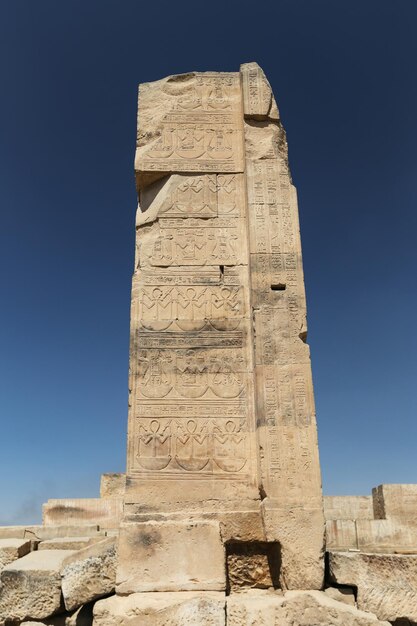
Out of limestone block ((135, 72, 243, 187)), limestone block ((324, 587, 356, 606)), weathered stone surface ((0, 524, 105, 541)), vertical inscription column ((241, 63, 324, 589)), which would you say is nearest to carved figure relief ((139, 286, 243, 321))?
vertical inscription column ((241, 63, 324, 589))

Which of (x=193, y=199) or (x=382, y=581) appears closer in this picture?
(x=382, y=581)

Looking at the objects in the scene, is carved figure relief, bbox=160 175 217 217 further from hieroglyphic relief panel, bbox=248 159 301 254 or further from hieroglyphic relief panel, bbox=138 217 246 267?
hieroglyphic relief panel, bbox=248 159 301 254

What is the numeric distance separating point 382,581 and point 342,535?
4633 mm

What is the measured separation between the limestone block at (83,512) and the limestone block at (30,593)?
577cm

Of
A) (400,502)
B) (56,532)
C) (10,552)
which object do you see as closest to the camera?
(10,552)

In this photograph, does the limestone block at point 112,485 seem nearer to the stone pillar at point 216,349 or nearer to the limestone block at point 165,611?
the stone pillar at point 216,349

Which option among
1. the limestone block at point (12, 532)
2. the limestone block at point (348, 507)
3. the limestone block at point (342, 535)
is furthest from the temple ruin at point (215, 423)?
the limestone block at point (348, 507)

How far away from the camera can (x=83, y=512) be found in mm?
9422

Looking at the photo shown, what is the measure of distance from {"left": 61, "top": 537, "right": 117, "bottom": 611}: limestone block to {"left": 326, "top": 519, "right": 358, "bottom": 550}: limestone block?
513 centimetres

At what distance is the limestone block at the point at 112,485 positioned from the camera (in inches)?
386

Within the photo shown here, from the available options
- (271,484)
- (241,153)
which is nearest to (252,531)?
(271,484)

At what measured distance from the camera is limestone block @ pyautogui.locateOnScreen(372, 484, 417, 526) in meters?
8.16

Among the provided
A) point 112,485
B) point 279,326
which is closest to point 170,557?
point 279,326

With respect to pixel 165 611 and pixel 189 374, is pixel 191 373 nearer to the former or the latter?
pixel 189 374
